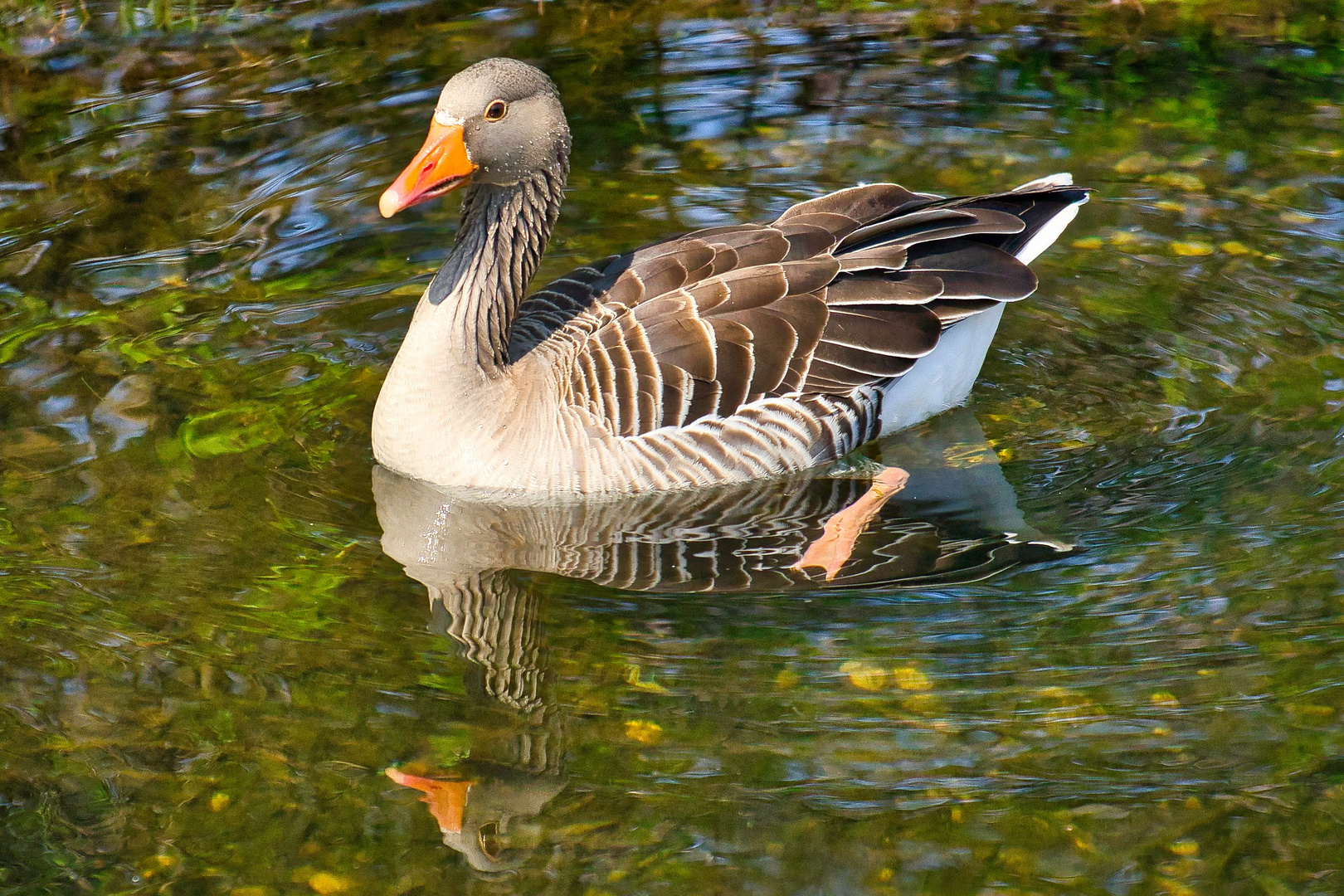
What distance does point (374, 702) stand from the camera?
235 inches

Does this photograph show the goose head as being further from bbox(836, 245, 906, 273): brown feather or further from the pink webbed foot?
the pink webbed foot

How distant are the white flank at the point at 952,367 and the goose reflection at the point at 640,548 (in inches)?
13.8

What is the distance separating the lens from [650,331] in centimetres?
720

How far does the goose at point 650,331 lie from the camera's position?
711 centimetres

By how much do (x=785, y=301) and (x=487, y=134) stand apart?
1.70 meters

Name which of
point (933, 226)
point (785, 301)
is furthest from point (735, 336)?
point (933, 226)

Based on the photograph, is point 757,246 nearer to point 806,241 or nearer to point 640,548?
point 806,241

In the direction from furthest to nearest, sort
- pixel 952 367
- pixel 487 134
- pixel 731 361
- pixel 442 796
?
pixel 952 367, pixel 731 361, pixel 487 134, pixel 442 796

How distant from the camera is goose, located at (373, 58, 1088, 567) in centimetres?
711

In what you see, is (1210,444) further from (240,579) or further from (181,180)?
(181,180)

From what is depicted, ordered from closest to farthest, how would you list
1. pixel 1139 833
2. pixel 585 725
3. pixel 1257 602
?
1. pixel 1139 833
2. pixel 585 725
3. pixel 1257 602

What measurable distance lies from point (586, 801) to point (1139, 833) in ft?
6.65

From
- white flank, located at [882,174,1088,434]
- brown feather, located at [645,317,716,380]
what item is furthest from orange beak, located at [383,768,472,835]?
white flank, located at [882,174,1088,434]

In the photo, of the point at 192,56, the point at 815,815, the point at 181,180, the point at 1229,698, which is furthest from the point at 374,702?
the point at 192,56
